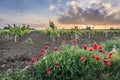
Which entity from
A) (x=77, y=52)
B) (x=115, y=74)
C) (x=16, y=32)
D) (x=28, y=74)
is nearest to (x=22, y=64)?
(x=28, y=74)

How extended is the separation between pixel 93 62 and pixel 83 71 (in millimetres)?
436

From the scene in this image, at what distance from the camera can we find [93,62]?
8391 millimetres

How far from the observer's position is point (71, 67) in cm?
814

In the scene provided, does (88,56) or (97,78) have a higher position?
(88,56)

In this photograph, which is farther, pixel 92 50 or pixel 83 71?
pixel 92 50

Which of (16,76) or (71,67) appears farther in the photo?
(71,67)

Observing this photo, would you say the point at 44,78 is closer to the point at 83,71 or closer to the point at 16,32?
the point at 83,71

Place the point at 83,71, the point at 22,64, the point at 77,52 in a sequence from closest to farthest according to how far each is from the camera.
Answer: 1. the point at 83,71
2. the point at 77,52
3. the point at 22,64

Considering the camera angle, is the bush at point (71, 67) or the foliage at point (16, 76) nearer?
the foliage at point (16, 76)

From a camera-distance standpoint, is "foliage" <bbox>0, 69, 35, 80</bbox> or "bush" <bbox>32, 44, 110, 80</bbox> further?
"bush" <bbox>32, 44, 110, 80</bbox>

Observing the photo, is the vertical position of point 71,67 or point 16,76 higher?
point 71,67

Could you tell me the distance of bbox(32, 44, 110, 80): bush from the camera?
26.7 ft

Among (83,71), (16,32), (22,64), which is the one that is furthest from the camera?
(16,32)

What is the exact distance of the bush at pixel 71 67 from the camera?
26.7 feet
